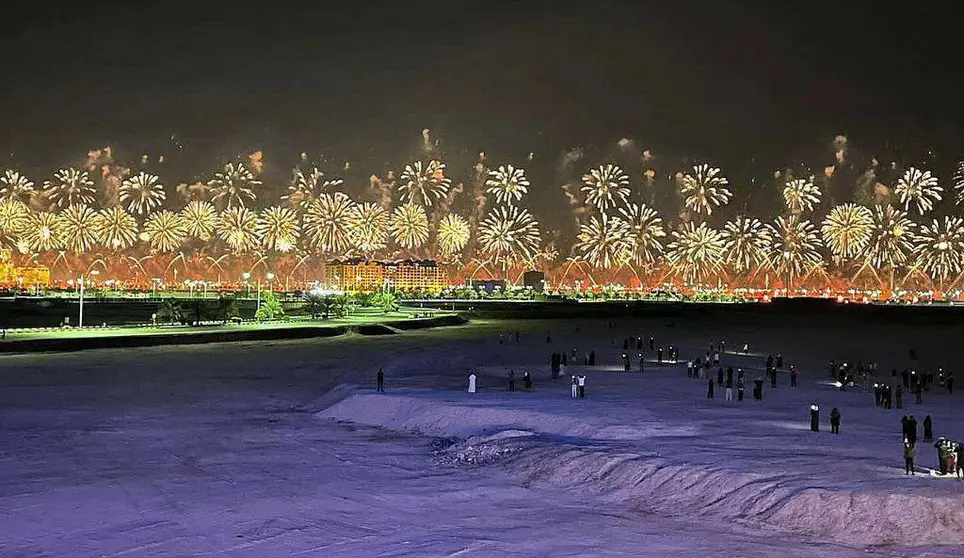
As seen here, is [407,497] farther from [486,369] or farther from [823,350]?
[823,350]

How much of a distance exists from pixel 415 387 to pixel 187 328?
130 feet

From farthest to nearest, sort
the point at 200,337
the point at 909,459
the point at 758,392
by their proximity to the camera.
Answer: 1. the point at 200,337
2. the point at 758,392
3. the point at 909,459

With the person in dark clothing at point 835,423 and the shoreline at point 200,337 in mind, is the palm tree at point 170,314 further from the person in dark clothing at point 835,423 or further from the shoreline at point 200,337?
the person in dark clothing at point 835,423

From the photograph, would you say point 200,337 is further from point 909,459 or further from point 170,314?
point 909,459

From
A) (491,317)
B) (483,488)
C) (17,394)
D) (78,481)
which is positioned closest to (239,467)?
(78,481)

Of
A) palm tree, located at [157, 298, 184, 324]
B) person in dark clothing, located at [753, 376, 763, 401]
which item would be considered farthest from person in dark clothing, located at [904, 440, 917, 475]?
palm tree, located at [157, 298, 184, 324]

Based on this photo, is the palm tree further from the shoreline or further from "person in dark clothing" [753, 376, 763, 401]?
"person in dark clothing" [753, 376, 763, 401]

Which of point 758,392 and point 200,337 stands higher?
point 200,337

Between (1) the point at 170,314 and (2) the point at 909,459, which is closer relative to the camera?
(2) the point at 909,459

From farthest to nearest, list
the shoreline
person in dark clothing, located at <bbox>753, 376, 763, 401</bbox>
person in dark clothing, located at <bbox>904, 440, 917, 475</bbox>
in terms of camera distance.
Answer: the shoreline < person in dark clothing, located at <bbox>753, 376, 763, 401</bbox> < person in dark clothing, located at <bbox>904, 440, 917, 475</bbox>

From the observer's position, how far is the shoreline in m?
55.2

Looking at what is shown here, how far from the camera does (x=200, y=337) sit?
63.8 metres

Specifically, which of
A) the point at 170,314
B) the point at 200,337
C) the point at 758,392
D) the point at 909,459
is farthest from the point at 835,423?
the point at 170,314

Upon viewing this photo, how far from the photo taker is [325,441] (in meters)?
27.0
